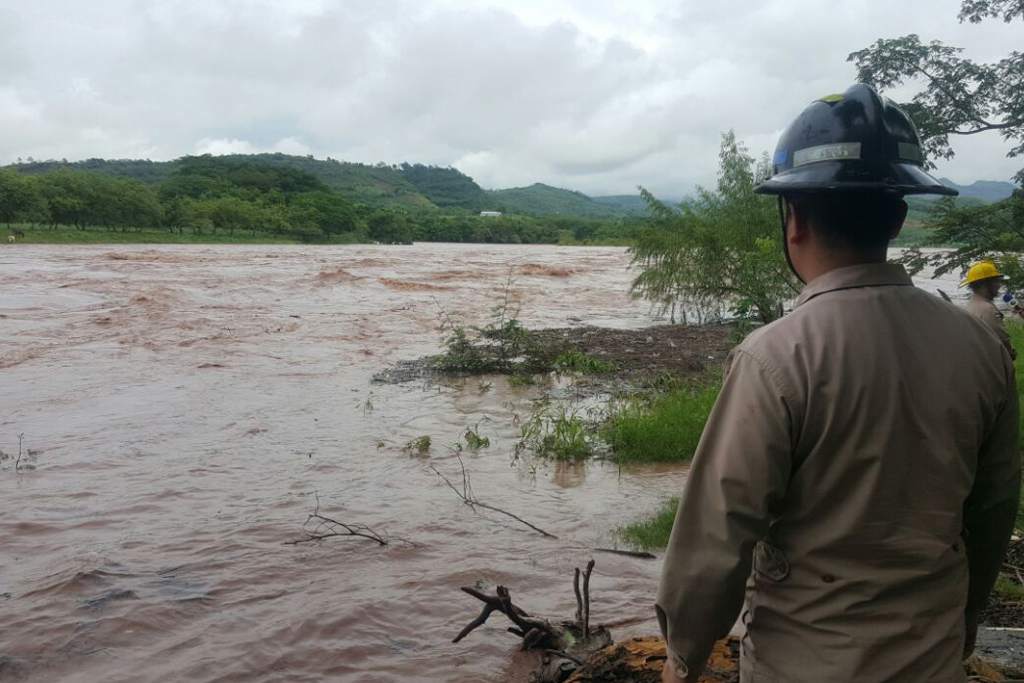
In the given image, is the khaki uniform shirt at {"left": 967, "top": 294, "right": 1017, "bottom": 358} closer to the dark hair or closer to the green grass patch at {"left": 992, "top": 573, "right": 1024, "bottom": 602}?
the green grass patch at {"left": 992, "top": 573, "right": 1024, "bottom": 602}

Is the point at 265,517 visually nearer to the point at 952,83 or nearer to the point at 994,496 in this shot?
the point at 994,496

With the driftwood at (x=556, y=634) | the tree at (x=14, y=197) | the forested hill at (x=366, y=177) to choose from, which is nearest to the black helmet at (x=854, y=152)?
the driftwood at (x=556, y=634)

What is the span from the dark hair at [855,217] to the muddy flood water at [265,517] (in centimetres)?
342

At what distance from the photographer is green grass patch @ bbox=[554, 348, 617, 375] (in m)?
13.5

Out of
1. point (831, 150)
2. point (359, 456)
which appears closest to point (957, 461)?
point (831, 150)

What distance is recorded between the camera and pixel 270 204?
306 ft

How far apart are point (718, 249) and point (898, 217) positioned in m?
16.2

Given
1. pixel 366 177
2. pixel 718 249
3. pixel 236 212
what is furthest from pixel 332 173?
pixel 718 249

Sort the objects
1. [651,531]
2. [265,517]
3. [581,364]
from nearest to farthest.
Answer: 1. [651,531]
2. [265,517]
3. [581,364]

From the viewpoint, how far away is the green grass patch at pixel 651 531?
6.39 metres

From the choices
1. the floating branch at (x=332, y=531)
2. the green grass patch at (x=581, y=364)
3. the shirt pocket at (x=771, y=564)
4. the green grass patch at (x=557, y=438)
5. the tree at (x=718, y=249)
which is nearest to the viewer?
the shirt pocket at (x=771, y=564)

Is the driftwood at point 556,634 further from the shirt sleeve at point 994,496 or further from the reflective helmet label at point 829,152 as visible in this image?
the reflective helmet label at point 829,152

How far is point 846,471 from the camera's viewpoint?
1.66 metres

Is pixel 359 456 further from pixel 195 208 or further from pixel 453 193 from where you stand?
pixel 453 193
